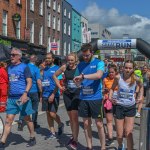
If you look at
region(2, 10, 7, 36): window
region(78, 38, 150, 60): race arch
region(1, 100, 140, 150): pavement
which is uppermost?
region(2, 10, 7, 36): window

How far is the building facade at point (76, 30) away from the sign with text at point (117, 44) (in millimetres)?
43333

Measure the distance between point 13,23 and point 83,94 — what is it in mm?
25592

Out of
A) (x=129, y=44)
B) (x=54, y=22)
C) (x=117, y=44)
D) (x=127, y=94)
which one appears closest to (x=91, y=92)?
(x=127, y=94)

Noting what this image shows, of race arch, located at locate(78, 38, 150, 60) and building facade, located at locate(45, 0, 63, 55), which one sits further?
building facade, located at locate(45, 0, 63, 55)

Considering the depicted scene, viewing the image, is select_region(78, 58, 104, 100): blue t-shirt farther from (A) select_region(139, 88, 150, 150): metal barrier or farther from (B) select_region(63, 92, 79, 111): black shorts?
(A) select_region(139, 88, 150, 150): metal barrier

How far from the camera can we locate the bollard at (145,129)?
18.4 feet

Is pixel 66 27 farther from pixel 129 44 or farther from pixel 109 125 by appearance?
pixel 109 125

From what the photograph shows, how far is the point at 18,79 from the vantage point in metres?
7.14

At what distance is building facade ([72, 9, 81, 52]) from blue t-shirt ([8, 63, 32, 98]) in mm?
47856

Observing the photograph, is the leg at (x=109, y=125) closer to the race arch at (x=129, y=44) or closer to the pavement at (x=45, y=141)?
the pavement at (x=45, y=141)

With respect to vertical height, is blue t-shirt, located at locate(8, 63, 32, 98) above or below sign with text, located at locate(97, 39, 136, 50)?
below

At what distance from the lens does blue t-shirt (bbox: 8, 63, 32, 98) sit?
23.4 ft

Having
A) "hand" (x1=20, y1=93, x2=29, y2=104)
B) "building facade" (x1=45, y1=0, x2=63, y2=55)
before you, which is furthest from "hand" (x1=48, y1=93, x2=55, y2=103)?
"building facade" (x1=45, y1=0, x2=63, y2=55)

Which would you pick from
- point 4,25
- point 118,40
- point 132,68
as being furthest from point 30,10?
point 132,68
